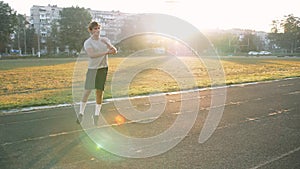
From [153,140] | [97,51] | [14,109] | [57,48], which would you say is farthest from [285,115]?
[57,48]

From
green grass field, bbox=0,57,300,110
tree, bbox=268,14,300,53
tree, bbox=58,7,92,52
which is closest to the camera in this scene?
green grass field, bbox=0,57,300,110

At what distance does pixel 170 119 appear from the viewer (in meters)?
6.67

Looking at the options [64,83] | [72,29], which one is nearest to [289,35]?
[72,29]

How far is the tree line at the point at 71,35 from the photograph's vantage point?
220 ft

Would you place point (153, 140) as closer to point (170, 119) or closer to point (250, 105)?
point (170, 119)

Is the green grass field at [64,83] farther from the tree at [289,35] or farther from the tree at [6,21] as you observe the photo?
the tree at [289,35]

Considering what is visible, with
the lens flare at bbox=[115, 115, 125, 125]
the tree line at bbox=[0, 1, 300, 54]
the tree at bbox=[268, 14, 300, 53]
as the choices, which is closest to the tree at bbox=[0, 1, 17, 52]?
the tree line at bbox=[0, 1, 300, 54]

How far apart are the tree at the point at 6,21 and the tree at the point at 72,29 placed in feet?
42.5

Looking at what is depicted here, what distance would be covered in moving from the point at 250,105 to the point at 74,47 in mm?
72147

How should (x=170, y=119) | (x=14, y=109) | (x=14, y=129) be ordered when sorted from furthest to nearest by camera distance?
1. (x=14, y=109)
2. (x=170, y=119)
3. (x=14, y=129)

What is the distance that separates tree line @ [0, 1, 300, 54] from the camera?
67.2 m

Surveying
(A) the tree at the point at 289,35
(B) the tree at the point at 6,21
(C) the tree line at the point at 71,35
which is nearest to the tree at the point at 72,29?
(C) the tree line at the point at 71,35

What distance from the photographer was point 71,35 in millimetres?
76625

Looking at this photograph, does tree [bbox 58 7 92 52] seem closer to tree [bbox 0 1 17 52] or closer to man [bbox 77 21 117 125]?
tree [bbox 0 1 17 52]
